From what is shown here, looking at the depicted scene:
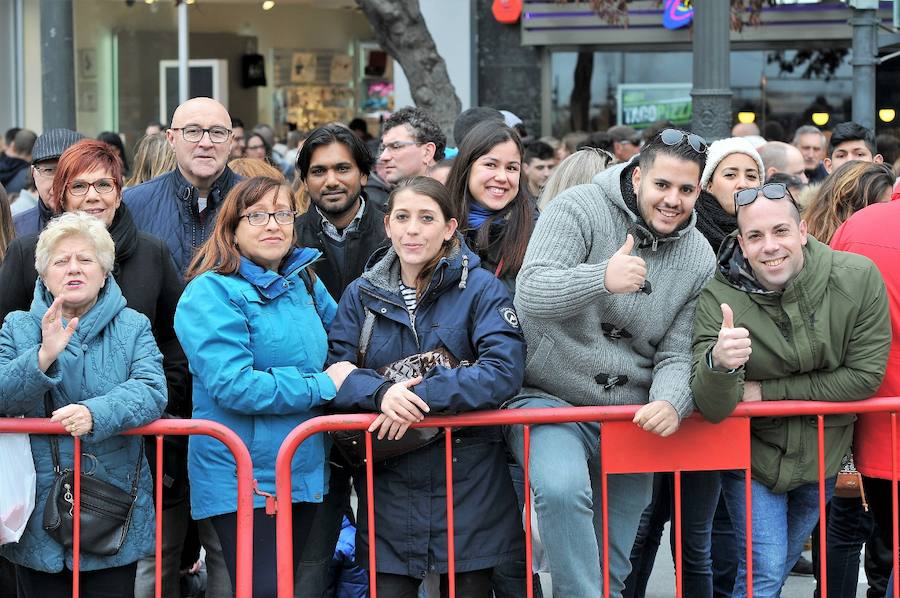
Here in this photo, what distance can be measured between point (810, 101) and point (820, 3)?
1.18 m

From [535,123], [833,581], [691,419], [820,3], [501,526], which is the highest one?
[820,3]

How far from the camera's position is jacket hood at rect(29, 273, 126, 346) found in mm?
4184

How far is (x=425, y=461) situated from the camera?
14.2 feet

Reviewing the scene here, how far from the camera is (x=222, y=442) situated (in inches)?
166

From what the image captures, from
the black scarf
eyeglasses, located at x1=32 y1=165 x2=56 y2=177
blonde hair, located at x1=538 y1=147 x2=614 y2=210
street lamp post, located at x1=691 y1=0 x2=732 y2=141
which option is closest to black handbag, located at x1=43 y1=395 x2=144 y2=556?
eyeglasses, located at x1=32 y1=165 x2=56 y2=177

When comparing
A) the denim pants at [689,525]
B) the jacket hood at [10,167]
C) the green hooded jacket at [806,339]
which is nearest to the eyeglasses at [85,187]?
the green hooded jacket at [806,339]

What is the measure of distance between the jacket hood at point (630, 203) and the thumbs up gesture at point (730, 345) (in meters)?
0.39

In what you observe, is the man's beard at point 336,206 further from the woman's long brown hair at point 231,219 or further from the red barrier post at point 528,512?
the red barrier post at point 528,512

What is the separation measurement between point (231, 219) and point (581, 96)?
10817mm

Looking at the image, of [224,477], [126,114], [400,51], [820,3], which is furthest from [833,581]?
[126,114]

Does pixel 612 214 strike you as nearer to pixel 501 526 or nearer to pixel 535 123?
pixel 501 526

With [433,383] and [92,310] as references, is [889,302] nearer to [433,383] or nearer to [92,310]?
[433,383]

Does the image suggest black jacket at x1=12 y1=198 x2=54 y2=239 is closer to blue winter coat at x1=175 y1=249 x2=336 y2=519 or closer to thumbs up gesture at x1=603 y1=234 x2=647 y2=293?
blue winter coat at x1=175 y1=249 x2=336 y2=519

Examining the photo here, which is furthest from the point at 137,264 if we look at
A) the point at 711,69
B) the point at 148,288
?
the point at 711,69
